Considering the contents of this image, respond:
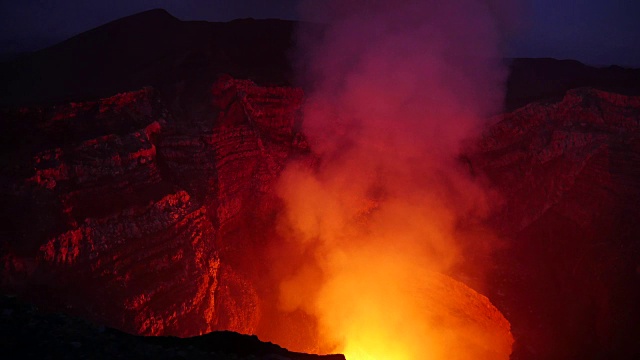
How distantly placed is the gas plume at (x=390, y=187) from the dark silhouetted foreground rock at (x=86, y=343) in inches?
247

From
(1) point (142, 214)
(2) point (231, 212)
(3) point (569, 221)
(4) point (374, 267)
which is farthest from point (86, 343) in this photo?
(3) point (569, 221)

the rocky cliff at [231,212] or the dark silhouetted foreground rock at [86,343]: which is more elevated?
the rocky cliff at [231,212]

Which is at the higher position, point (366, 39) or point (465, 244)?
point (366, 39)

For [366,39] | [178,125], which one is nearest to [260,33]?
[366,39]

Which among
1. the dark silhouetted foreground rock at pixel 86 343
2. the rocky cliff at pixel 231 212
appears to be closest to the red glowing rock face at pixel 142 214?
the rocky cliff at pixel 231 212

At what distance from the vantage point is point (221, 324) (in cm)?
836

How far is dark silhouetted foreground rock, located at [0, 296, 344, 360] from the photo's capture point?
3.64 metres

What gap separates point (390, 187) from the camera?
11.0 m

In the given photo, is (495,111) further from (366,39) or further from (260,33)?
(260,33)

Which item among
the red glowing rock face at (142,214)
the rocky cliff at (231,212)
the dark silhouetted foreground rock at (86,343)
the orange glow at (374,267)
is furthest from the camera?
the orange glow at (374,267)

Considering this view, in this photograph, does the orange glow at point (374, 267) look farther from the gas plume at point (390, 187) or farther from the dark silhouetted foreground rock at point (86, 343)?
the dark silhouetted foreground rock at point (86, 343)

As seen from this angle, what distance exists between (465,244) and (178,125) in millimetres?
8116

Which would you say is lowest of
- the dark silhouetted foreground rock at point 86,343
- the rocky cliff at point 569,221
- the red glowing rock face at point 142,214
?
the dark silhouetted foreground rock at point 86,343

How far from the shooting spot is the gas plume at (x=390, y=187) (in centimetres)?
1071
